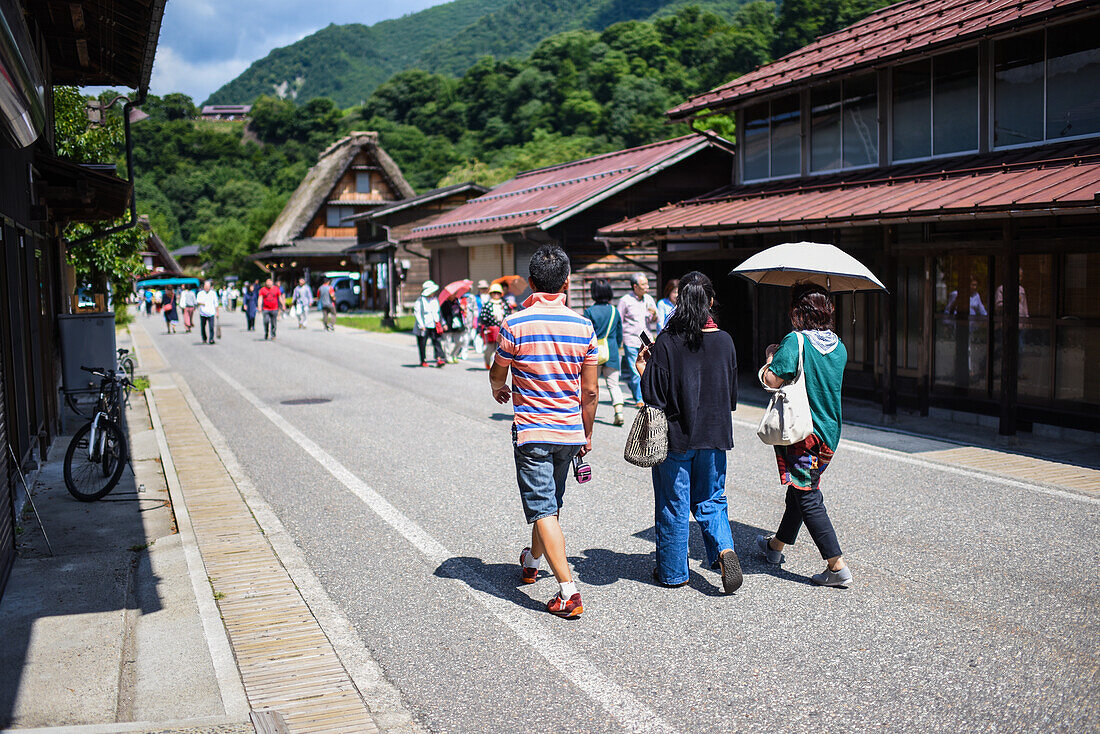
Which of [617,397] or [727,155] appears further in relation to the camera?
[727,155]

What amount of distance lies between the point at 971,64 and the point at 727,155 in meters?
11.6

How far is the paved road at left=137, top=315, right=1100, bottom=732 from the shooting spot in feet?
12.7

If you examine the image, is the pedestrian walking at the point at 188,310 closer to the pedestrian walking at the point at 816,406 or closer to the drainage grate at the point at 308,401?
the drainage grate at the point at 308,401

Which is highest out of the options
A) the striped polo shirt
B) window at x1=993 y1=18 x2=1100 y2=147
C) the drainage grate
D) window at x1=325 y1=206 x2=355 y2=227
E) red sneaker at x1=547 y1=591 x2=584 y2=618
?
window at x1=325 y1=206 x2=355 y2=227

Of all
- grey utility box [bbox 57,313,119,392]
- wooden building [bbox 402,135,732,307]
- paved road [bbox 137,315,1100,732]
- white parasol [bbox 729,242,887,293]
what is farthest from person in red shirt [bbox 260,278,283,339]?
white parasol [bbox 729,242,887,293]

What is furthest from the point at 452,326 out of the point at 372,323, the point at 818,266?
the point at 372,323

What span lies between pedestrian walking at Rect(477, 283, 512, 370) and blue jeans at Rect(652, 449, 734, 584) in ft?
23.6

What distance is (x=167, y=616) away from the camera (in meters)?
5.07

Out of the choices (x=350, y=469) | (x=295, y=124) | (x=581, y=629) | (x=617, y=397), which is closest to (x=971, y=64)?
(x=617, y=397)

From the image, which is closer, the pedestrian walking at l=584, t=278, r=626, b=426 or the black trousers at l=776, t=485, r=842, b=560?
the black trousers at l=776, t=485, r=842, b=560

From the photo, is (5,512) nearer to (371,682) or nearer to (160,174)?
(371,682)

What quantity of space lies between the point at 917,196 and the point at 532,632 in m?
8.34

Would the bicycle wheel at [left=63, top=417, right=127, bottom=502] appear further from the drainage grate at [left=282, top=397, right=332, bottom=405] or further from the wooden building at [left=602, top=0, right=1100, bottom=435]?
the wooden building at [left=602, top=0, right=1100, bottom=435]

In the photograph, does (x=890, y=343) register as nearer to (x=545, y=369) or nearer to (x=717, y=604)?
(x=717, y=604)
